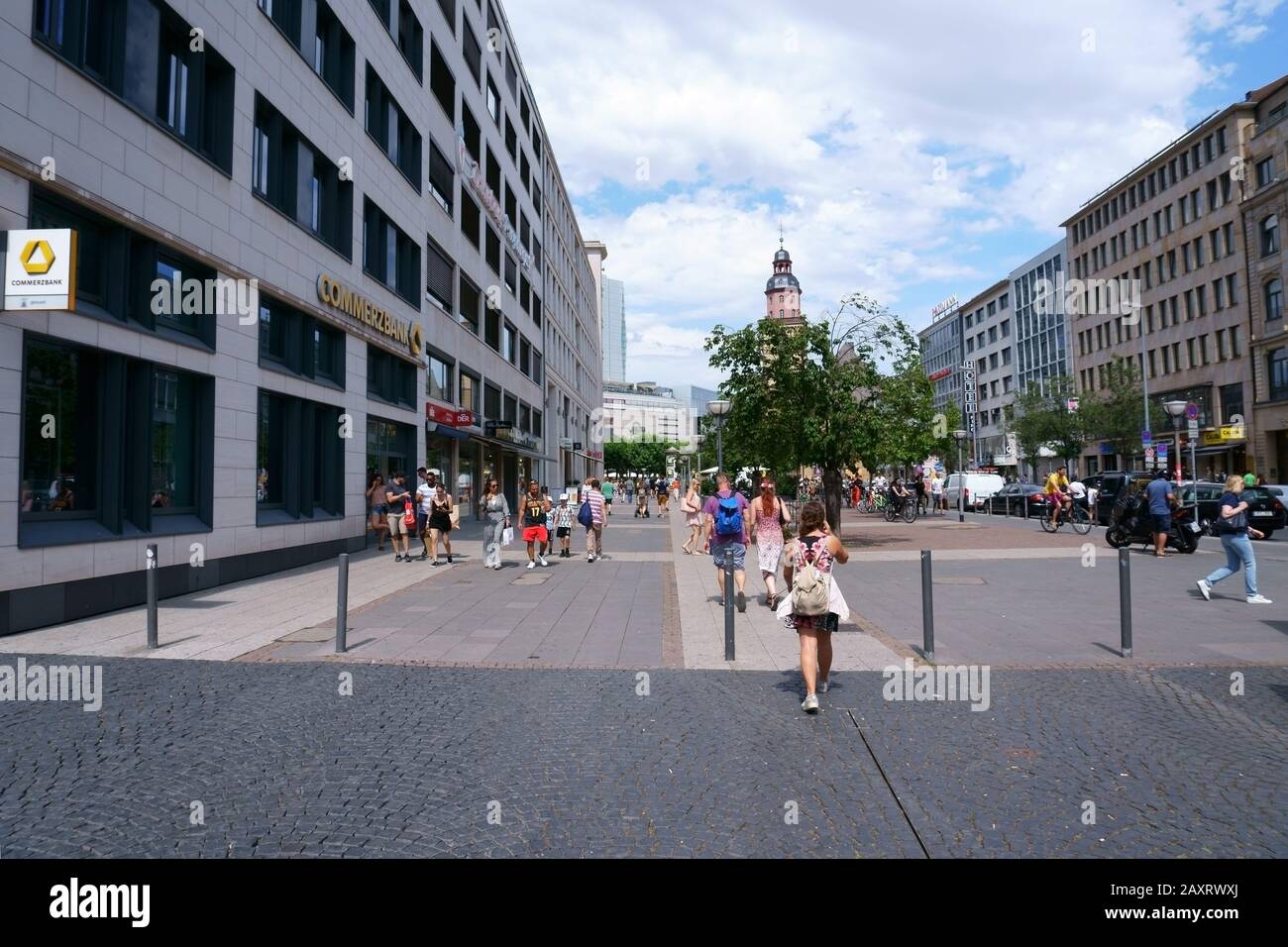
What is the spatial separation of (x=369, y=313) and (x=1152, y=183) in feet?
184

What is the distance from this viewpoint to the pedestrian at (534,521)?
16375mm

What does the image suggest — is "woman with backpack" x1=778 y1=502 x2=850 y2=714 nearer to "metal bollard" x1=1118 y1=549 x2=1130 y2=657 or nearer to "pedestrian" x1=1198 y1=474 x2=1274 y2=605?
"metal bollard" x1=1118 y1=549 x2=1130 y2=657

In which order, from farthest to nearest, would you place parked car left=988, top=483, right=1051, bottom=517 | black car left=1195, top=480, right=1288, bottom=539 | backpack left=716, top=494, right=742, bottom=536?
1. parked car left=988, top=483, right=1051, bottom=517
2. black car left=1195, top=480, right=1288, bottom=539
3. backpack left=716, top=494, right=742, bottom=536

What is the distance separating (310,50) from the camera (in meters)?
17.3

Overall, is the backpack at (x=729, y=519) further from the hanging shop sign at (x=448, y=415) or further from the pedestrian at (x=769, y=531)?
the hanging shop sign at (x=448, y=415)

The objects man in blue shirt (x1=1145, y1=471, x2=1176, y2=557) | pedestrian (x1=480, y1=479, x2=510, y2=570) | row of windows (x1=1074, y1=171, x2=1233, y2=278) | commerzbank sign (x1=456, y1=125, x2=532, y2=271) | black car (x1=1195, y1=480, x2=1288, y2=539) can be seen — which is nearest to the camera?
pedestrian (x1=480, y1=479, x2=510, y2=570)

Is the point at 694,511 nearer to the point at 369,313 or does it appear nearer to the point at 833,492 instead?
the point at 833,492

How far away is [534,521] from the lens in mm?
16609

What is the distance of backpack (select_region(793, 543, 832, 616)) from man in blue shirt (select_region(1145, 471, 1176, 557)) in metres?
13.9

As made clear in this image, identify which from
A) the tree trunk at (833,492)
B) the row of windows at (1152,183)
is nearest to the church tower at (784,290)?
the row of windows at (1152,183)

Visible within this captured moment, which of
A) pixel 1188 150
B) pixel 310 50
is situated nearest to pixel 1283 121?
pixel 1188 150

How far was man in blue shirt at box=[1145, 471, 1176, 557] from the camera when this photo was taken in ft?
55.6

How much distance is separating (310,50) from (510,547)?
11.6m

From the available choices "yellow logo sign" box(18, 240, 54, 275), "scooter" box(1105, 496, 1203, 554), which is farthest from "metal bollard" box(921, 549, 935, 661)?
"scooter" box(1105, 496, 1203, 554)
